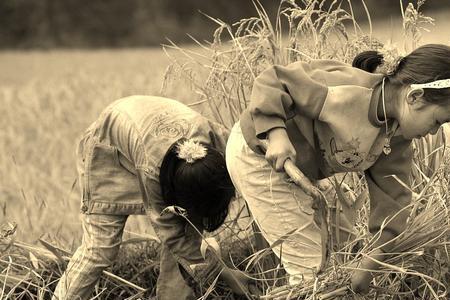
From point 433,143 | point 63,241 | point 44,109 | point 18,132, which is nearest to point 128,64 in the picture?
point 44,109

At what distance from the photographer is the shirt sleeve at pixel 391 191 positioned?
239cm

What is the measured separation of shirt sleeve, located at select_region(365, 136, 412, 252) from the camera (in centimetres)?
239

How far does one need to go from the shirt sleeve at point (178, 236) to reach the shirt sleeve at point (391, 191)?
45cm

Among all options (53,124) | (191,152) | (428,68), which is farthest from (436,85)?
(53,124)

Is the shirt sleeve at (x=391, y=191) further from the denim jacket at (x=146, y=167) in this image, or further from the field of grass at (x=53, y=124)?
the field of grass at (x=53, y=124)

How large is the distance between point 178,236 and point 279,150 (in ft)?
1.71

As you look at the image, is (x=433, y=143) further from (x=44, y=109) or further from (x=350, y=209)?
(x=44, y=109)

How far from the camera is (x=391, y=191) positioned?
7.96 feet

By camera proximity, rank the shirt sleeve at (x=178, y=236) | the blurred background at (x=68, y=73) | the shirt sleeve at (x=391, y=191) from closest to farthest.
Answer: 1. the shirt sleeve at (x=391, y=191)
2. the shirt sleeve at (x=178, y=236)
3. the blurred background at (x=68, y=73)

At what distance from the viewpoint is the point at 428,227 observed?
2.41m

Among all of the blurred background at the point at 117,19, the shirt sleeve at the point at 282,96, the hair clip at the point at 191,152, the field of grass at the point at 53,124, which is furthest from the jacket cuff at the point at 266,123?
the blurred background at the point at 117,19

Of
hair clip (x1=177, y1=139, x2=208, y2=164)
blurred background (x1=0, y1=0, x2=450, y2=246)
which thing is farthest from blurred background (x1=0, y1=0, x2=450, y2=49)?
hair clip (x1=177, y1=139, x2=208, y2=164)

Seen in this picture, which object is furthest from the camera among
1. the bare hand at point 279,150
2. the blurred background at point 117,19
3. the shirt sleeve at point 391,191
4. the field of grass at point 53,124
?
the blurred background at point 117,19

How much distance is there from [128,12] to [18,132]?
25.3ft
